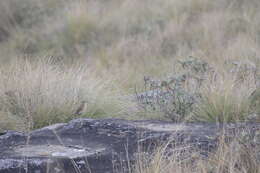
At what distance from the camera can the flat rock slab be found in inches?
132

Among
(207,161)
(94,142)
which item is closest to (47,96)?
(94,142)

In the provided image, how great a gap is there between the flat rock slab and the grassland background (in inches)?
31.4

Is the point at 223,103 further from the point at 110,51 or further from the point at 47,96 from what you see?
the point at 110,51

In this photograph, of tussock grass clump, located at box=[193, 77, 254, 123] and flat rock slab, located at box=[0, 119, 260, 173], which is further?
tussock grass clump, located at box=[193, 77, 254, 123]

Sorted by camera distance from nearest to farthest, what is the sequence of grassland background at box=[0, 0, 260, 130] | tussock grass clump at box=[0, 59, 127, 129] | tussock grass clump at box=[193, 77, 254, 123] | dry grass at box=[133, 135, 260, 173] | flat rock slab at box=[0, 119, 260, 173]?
dry grass at box=[133, 135, 260, 173] < flat rock slab at box=[0, 119, 260, 173] < tussock grass clump at box=[193, 77, 254, 123] < tussock grass clump at box=[0, 59, 127, 129] < grassland background at box=[0, 0, 260, 130]

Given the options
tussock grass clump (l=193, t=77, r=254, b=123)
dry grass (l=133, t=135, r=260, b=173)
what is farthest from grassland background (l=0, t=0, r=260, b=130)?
dry grass (l=133, t=135, r=260, b=173)

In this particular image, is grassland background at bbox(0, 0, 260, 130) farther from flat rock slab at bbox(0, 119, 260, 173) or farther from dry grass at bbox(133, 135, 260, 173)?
dry grass at bbox(133, 135, 260, 173)

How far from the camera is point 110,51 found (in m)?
9.98

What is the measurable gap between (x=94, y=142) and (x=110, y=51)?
6.20 metres

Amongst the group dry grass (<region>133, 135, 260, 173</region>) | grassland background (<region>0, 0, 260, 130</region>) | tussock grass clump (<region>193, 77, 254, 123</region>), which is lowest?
dry grass (<region>133, 135, 260, 173</region>)

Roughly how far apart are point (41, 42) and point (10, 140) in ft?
24.2

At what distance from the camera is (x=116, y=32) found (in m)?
10.8

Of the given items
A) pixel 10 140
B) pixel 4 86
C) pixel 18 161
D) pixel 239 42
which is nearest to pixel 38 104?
pixel 4 86

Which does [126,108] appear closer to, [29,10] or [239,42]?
[239,42]
